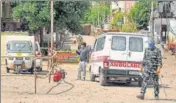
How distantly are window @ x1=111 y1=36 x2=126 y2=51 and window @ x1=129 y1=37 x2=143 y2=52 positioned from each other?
25 cm

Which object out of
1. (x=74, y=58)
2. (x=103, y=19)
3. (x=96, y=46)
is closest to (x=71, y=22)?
(x=74, y=58)

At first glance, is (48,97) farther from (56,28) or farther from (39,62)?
(56,28)

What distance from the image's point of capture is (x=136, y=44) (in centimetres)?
2120

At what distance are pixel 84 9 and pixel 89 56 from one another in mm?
25569

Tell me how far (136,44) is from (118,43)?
65cm

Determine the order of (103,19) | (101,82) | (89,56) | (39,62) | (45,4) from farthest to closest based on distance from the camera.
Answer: (103,19), (45,4), (39,62), (89,56), (101,82)

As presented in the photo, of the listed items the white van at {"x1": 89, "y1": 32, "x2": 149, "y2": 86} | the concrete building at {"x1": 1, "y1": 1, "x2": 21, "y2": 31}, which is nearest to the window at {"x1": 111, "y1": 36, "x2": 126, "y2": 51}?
the white van at {"x1": 89, "y1": 32, "x2": 149, "y2": 86}

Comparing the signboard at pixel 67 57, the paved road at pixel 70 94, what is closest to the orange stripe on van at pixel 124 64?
the paved road at pixel 70 94

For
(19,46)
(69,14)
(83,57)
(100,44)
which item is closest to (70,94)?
(100,44)

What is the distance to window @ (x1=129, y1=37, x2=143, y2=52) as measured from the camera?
2116 cm

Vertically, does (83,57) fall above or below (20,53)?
below

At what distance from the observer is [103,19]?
138 meters

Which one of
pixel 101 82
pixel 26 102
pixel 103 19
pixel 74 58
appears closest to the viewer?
pixel 26 102

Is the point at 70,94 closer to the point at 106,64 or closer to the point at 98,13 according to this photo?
the point at 106,64
